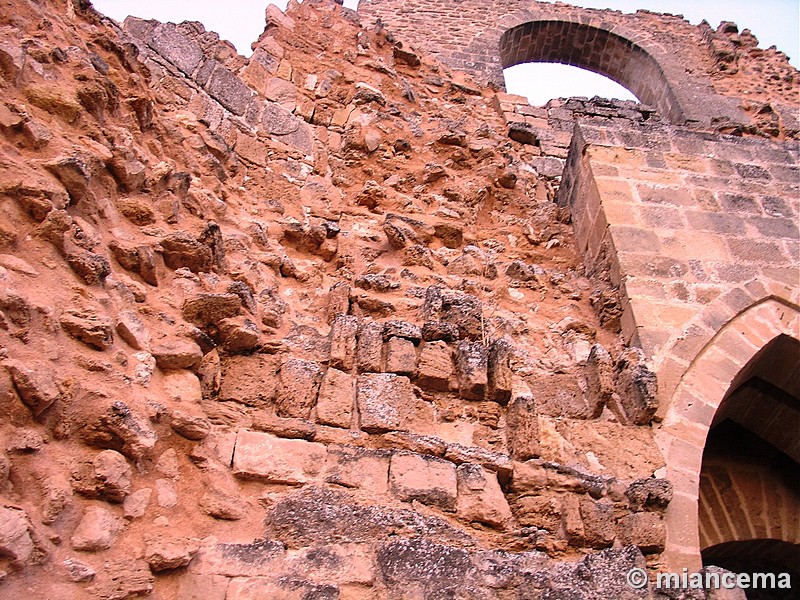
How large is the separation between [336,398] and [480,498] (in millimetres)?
645

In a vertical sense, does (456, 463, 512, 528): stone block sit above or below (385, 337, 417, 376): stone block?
below

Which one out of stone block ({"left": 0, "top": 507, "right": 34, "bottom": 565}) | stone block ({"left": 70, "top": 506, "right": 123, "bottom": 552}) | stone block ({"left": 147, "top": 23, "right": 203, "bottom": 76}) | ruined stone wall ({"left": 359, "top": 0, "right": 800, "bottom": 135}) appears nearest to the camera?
stone block ({"left": 0, "top": 507, "right": 34, "bottom": 565})

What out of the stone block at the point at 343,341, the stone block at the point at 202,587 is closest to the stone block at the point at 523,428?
the stone block at the point at 343,341

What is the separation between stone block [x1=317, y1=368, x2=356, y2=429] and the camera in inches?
103

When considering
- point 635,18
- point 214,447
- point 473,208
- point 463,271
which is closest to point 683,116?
point 635,18

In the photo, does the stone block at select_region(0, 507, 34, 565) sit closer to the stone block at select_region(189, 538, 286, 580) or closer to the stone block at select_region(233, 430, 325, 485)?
the stone block at select_region(189, 538, 286, 580)

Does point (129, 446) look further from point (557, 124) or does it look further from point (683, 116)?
point (683, 116)

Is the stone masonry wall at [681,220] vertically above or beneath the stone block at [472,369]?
above

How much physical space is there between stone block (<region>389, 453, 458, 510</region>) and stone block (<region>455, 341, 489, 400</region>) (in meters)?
0.43

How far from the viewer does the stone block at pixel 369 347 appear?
288 cm

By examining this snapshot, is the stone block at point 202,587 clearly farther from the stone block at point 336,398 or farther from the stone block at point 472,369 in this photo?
the stone block at point 472,369

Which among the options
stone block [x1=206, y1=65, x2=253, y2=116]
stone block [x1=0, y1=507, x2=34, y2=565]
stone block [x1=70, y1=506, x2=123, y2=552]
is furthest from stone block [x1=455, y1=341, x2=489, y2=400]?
stone block [x1=206, y1=65, x2=253, y2=116]

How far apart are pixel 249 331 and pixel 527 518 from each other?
125 centimetres

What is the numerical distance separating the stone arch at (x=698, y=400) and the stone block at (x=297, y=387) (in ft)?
4.72
